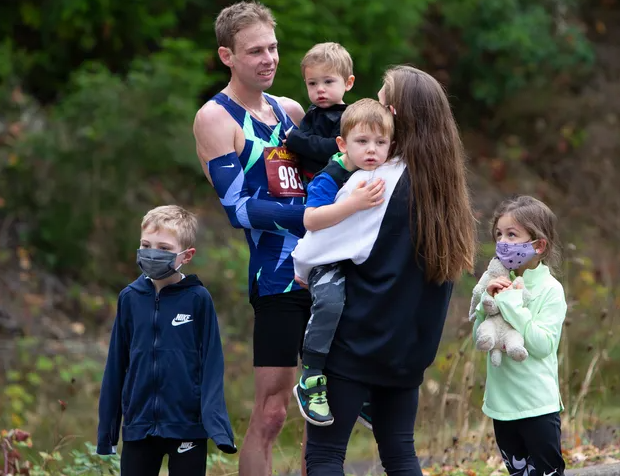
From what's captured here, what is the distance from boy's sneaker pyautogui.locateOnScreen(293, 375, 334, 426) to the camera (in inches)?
157

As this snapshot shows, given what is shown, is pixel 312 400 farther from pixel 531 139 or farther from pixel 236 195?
pixel 531 139

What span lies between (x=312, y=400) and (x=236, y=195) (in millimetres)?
1069

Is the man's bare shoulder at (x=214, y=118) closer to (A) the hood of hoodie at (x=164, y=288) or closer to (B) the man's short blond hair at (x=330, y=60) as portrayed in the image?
(B) the man's short blond hair at (x=330, y=60)

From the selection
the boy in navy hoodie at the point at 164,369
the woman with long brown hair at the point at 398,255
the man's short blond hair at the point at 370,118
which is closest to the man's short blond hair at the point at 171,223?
the boy in navy hoodie at the point at 164,369

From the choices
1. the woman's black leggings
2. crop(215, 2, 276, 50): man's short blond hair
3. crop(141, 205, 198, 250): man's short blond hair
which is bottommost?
the woman's black leggings

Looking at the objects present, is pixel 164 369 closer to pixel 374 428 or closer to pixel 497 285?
pixel 374 428

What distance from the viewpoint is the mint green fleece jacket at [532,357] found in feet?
14.7

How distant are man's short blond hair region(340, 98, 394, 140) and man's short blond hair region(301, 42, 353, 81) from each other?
30.9 inches

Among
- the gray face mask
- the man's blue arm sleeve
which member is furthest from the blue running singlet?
the gray face mask

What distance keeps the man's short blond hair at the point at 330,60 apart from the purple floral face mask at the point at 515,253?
3.34 feet

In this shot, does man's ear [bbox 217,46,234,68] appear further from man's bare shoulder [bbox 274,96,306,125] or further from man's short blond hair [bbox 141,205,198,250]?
man's short blond hair [bbox 141,205,198,250]

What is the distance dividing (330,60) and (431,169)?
1004 millimetres

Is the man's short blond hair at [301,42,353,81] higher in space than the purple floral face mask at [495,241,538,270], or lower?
higher

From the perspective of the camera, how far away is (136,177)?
1260 cm
